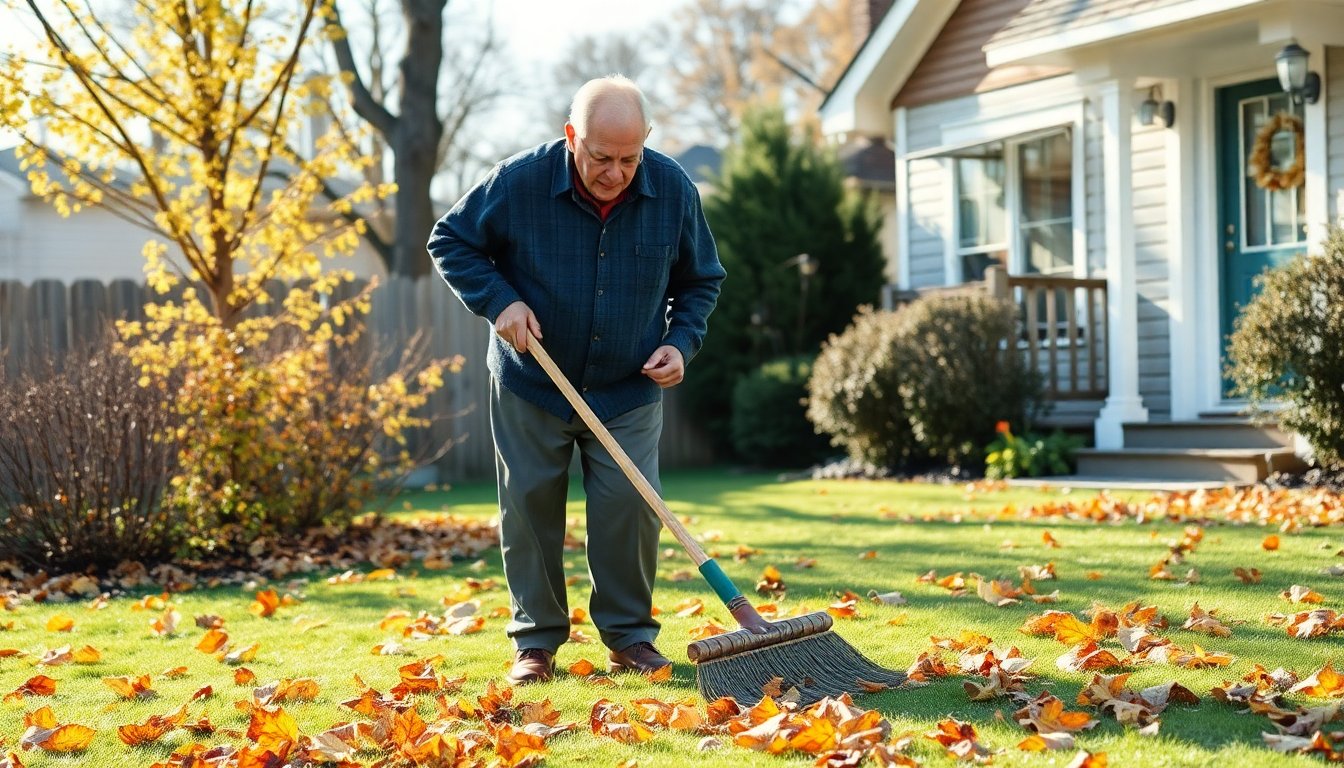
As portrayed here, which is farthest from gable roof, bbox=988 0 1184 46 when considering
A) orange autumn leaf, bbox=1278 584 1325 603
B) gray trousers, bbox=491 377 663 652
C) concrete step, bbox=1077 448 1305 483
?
gray trousers, bbox=491 377 663 652

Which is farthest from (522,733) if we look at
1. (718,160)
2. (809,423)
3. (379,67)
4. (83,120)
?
(718,160)

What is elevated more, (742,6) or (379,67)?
(742,6)

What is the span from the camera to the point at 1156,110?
11.7m

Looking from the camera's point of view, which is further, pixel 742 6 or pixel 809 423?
pixel 742 6

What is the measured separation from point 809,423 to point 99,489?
27.3 ft

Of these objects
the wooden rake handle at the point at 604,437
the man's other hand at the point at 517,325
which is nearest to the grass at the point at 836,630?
the wooden rake handle at the point at 604,437

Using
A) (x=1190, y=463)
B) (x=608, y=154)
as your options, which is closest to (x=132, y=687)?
(x=608, y=154)

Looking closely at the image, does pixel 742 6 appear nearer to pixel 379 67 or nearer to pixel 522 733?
pixel 379 67

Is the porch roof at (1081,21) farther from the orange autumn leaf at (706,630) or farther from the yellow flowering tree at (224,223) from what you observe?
the orange autumn leaf at (706,630)

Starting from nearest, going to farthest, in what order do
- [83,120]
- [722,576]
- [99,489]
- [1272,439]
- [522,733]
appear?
[522,733] < [722,576] < [99,489] < [83,120] < [1272,439]

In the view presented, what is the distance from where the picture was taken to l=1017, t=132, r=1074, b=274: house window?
43.1 ft

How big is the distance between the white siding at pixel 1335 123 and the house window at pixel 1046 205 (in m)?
2.70

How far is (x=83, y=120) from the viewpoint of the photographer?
7965 mm

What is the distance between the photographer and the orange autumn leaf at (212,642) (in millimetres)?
5121
